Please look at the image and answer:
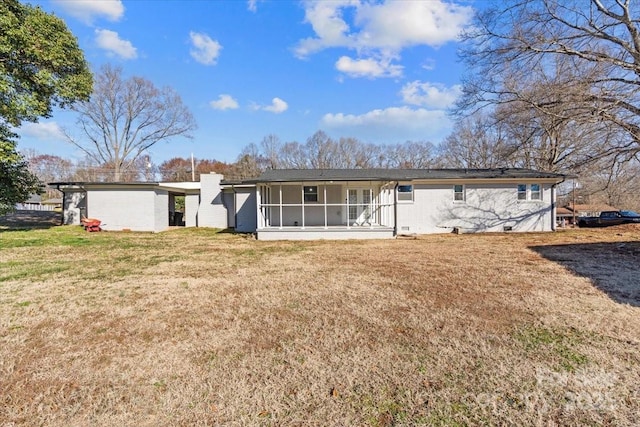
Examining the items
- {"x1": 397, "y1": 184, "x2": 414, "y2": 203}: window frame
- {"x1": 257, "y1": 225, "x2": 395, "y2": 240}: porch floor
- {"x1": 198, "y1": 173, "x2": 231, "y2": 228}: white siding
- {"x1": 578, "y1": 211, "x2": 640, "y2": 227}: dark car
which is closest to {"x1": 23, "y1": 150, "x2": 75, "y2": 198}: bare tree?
{"x1": 198, "y1": 173, "x2": 231, "y2": 228}: white siding

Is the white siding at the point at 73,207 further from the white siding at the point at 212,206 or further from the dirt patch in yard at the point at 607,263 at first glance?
the dirt patch in yard at the point at 607,263

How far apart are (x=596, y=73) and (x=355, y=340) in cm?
1554

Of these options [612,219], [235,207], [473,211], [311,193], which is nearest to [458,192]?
[473,211]

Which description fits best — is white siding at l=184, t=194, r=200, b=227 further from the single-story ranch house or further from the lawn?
the lawn

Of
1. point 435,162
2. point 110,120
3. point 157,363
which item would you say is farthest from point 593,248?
point 110,120

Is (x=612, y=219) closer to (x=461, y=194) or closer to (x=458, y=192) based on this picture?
(x=461, y=194)

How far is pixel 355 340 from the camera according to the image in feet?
11.8

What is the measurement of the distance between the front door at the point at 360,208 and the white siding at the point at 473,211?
1572 millimetres

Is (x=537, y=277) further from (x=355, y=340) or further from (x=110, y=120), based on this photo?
(x=110, y=120)

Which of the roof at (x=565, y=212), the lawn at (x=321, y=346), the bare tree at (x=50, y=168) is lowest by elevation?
the lawn at (x=321, y=346)

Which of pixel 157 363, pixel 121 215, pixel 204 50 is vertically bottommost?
pixel 157 363

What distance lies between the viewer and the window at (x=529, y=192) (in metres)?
15.2

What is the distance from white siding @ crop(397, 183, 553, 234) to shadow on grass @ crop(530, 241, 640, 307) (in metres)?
4.60

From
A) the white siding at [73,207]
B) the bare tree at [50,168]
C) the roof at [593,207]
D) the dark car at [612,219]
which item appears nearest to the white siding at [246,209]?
the white siding at [73,207]
